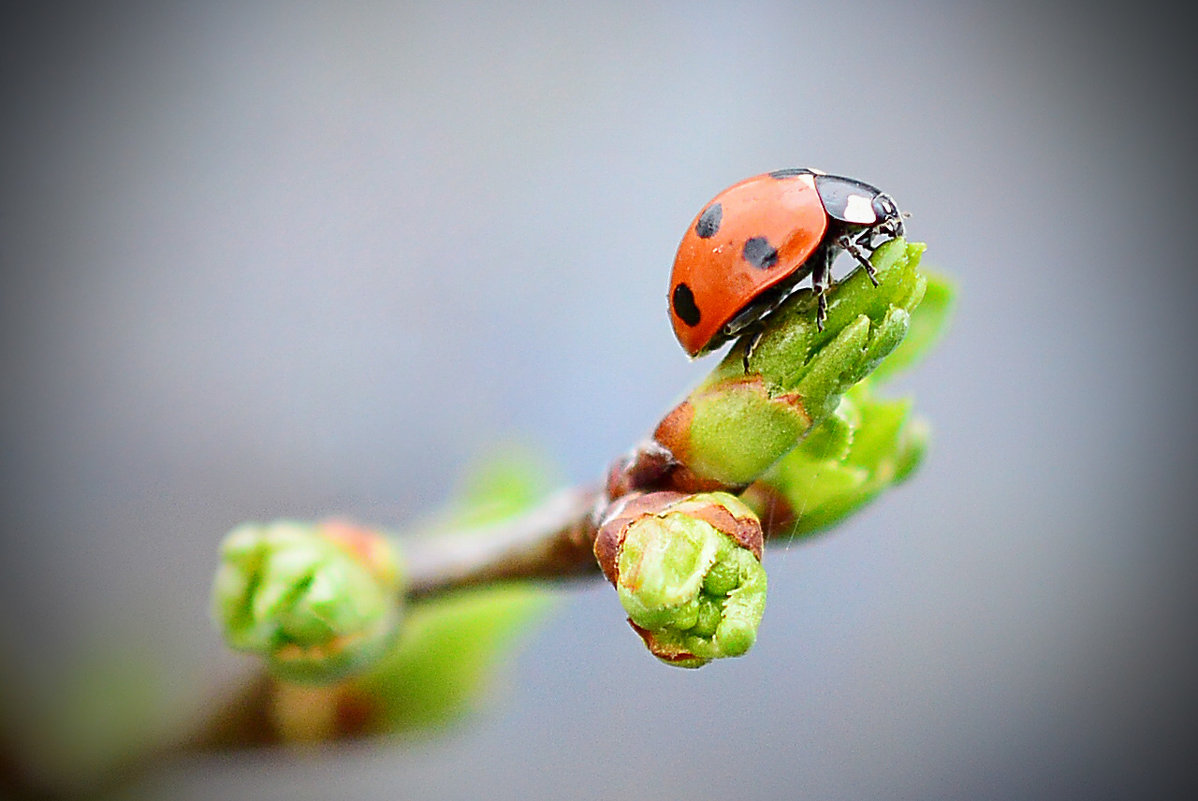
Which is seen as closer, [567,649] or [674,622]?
[674,622]

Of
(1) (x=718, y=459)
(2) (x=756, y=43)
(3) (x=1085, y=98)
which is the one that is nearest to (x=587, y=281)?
(2) (x=756, y=43)

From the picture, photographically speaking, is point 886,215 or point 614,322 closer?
point 886,215

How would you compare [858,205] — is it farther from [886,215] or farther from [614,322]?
[614,322]

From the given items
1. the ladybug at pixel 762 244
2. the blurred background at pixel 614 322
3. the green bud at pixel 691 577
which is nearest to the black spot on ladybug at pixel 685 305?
the ladybug at pixel 762 244

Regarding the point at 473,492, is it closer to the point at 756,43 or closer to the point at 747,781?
the point at 747,781

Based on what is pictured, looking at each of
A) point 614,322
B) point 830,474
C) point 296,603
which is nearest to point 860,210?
point 830,474

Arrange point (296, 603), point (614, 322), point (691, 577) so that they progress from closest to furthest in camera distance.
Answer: point (691, 577)
point (296, 603)
point (614, 322)

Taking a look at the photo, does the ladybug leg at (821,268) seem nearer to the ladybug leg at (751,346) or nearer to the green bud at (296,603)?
the ladybug leg at (751,346)
